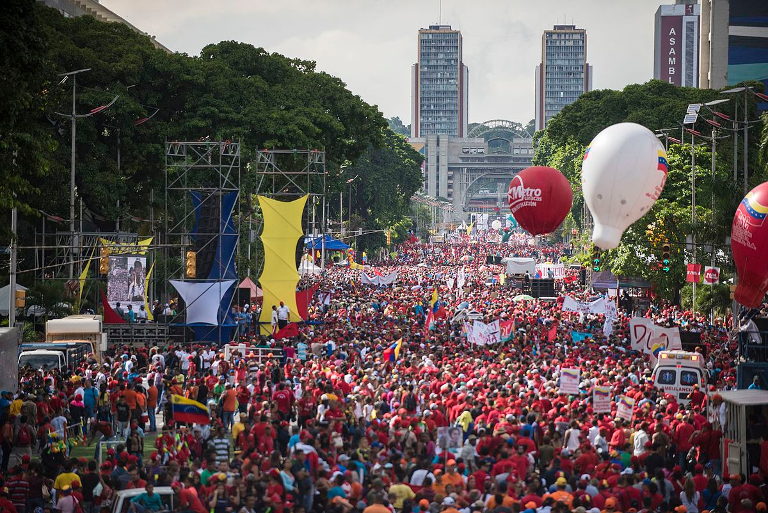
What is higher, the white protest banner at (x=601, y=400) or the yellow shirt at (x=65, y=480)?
the white protest banner at (x=601, y=400)

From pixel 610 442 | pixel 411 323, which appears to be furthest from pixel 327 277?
pixel 610 442

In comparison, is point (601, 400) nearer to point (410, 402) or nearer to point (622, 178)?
point (410, 402)

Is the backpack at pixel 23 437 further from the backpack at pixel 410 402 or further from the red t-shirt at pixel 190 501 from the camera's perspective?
the red t-shirt at pixel 190 501

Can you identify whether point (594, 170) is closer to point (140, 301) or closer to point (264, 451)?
point (264, 451)

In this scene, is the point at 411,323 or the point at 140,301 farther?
the point at 411,323

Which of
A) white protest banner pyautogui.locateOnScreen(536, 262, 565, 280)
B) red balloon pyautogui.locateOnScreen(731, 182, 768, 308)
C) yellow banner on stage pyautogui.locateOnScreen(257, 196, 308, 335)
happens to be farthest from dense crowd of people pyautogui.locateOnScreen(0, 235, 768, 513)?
white protest banner pyautogui.locateOnScreen(536, 262, 565, 280)

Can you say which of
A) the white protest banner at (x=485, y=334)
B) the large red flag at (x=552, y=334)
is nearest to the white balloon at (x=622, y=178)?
the white protest banner at (x=485, y=334)
